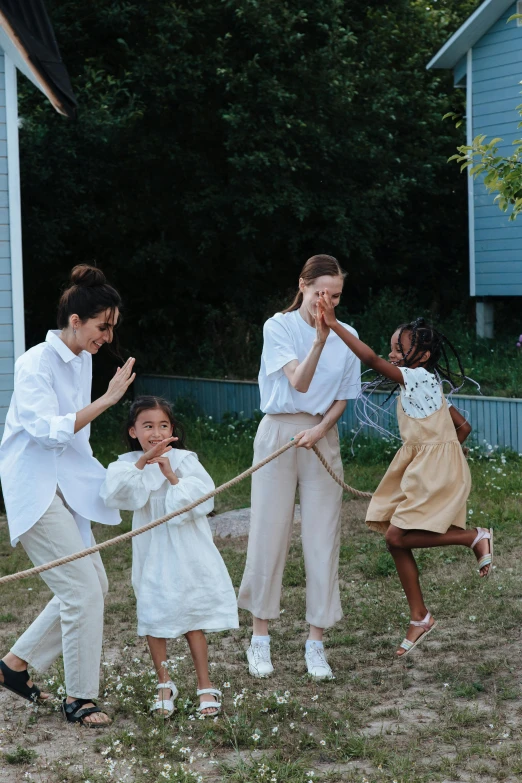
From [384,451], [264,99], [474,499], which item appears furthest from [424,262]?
[474,499]

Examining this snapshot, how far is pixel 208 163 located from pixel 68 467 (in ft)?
37.6

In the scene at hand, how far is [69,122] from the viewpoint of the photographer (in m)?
13.4

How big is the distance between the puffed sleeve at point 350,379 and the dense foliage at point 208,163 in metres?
8.86

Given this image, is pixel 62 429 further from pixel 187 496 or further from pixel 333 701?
pixel 333 701

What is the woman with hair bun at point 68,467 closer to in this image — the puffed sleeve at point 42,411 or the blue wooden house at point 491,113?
the puffed sleeve at point 42,411

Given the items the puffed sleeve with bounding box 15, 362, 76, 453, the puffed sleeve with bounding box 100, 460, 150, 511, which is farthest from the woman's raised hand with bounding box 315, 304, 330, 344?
the puffed sleeve with bounding box 15, 362, 76, 453

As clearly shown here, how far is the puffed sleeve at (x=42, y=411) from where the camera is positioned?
12.7ft

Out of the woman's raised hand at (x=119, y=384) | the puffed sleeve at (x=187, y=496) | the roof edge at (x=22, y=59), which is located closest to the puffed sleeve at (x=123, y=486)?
the puffed sleeve at (x=187, y=496)

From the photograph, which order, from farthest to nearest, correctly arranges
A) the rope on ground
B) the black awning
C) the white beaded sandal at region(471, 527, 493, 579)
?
1. the black awning
2. the white beaded sandal at region(471, 527, 493, 579)
3. the rope on ground

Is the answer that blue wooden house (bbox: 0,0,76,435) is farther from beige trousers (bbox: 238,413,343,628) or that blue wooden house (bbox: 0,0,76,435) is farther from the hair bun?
the hair bun

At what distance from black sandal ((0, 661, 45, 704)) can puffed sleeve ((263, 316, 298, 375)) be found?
1792 millimetres

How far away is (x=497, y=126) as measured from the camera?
1424 centimetres

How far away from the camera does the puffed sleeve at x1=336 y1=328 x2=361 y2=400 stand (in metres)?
4.76

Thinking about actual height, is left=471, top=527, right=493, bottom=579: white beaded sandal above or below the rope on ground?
below
